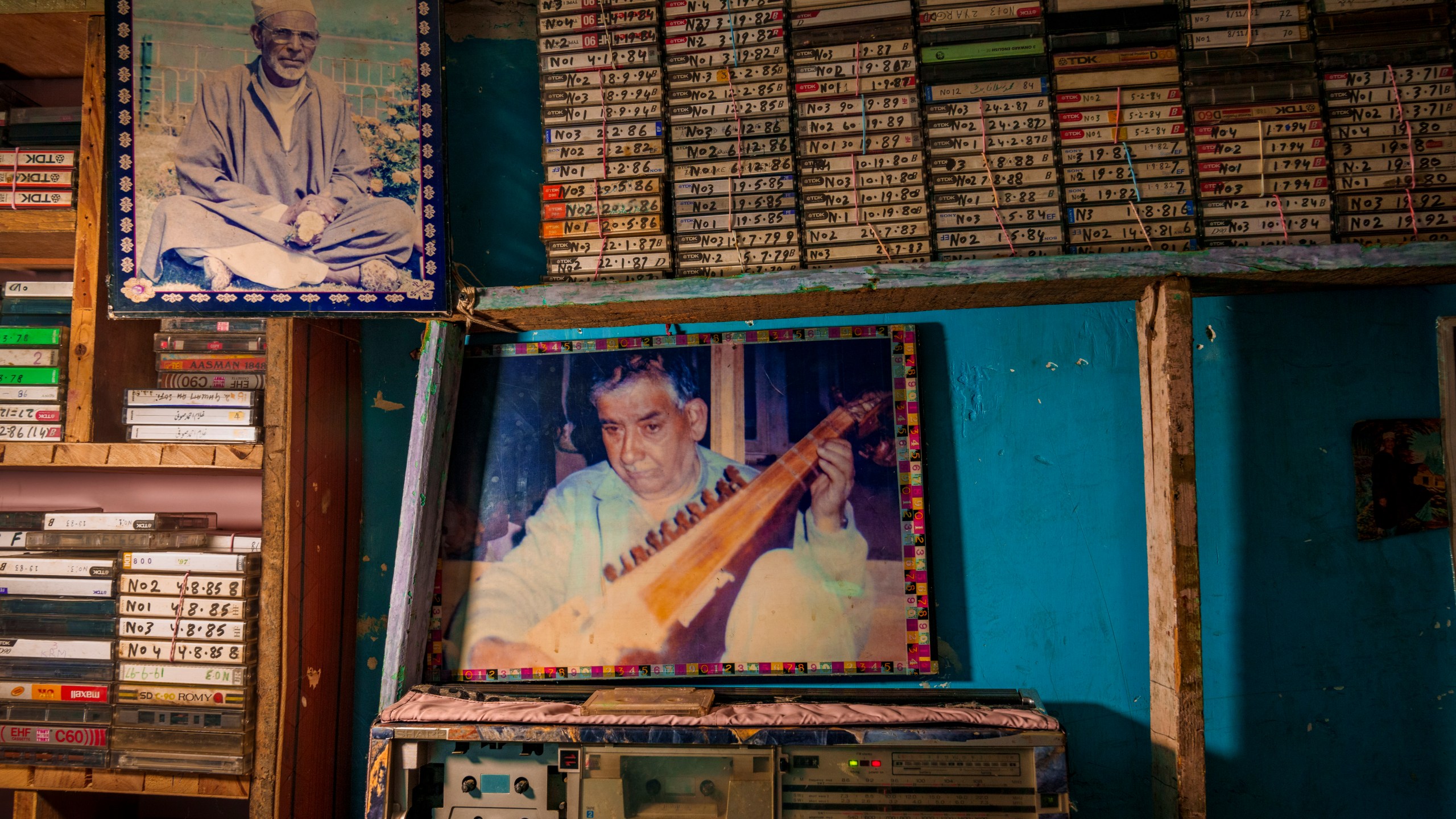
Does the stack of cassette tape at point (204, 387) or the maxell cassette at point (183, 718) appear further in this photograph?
the stack of cassette tape at point (204, 387)

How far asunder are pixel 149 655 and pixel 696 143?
205 cm

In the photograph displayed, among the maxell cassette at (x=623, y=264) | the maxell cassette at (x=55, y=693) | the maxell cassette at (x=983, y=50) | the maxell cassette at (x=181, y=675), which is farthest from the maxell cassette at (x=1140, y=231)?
the maxell cassette at (x=55, y=693)

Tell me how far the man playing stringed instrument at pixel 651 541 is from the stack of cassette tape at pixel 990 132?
2.41 ft

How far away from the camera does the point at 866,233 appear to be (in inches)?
82.4

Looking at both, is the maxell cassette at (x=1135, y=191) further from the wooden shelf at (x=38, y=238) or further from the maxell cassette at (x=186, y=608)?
the wooden shelf at (x=38, y=238)

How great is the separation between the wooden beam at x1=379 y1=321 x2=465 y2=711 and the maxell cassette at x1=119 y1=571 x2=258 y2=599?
0.38m

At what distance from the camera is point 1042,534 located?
225 cm

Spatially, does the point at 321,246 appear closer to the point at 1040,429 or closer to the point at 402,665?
the point at 402,665

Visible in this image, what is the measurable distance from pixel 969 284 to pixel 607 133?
1.08 meters

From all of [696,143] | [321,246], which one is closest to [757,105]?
[696,143]

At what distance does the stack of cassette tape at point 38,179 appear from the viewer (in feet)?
7.27

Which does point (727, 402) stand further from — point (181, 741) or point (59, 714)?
point (59, 714)

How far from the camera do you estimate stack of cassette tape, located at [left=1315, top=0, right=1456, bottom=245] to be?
6.51 ft

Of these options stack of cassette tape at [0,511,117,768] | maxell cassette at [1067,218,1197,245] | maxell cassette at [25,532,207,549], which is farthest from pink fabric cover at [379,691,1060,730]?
maxell cassette at [1067,218,1197,245]
